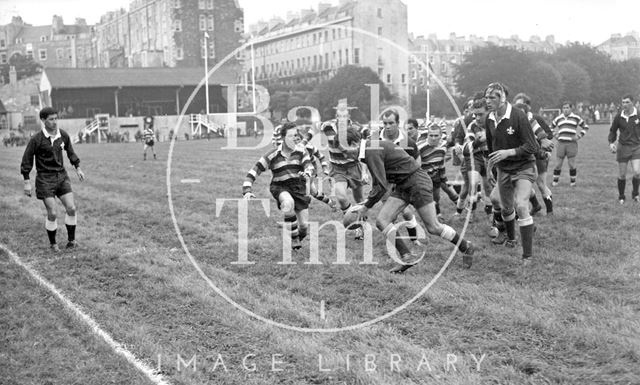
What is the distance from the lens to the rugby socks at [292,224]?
10.5 metres

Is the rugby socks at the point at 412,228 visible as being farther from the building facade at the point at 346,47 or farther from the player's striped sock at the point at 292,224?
the building facade at the point at 346,47

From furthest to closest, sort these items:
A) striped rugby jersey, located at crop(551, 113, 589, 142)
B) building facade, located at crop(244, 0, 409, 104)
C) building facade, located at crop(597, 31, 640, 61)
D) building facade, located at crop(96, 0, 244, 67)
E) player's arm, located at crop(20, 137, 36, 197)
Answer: building facade, located at crop(597, 31, 640, 61) → building facade, located at crop(96, 0, 244, 67) → building facade, located at crop(244, 0, 409, 104) → striped rugby jersey, located at crop(551, 113, 589, 142) → player's arm, located at crop(20, 137, 36, 197)

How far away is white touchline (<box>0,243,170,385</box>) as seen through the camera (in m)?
5.63

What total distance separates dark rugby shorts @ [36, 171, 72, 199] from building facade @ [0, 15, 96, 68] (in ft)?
430

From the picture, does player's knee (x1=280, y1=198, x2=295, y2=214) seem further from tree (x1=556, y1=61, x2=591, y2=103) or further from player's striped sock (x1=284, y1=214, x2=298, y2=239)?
tree (x1=556, y1=61, x2=591, y2=103)

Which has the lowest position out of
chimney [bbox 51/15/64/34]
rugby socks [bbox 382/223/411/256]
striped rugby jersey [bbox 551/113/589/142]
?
rugby socks [bbox 382/223/411/256]

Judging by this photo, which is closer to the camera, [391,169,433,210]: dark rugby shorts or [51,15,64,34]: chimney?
[391,169,433,210]: dark rugby shorts

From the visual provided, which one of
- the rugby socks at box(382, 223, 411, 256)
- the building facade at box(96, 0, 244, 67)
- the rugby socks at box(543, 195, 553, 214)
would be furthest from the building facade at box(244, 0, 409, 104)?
the rugby socks at box(382, 223, 411, 256)

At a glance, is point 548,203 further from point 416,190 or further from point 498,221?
point 416,190

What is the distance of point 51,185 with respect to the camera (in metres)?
10.7

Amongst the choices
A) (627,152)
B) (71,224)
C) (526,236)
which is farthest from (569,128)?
(71,224)

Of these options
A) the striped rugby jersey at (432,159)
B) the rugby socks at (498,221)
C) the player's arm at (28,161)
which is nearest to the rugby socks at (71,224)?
the player's arm at (28,161)

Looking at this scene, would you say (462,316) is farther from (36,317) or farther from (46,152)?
(46,152)

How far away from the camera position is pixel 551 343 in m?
6.07
